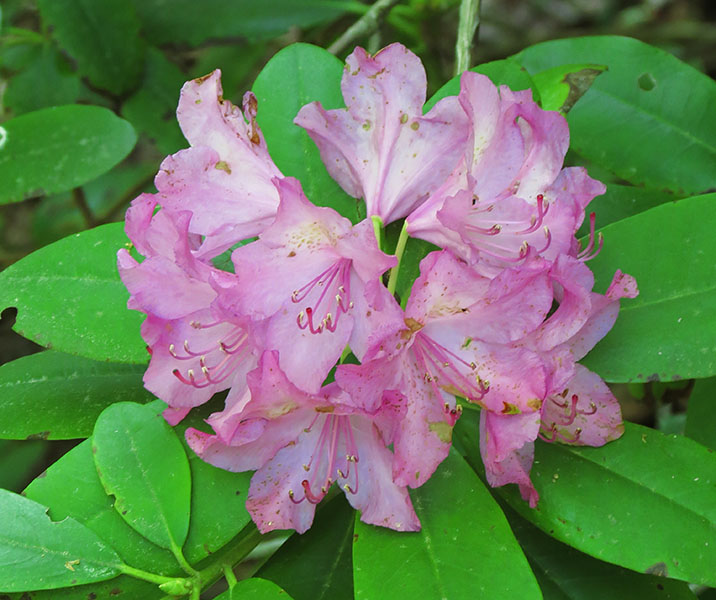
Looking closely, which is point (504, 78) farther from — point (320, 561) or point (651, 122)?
point (320, 561)

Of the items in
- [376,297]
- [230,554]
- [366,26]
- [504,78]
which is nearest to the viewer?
[376,297]

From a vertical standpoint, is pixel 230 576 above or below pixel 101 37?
below

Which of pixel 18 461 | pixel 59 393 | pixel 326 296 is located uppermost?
pixel 326 296

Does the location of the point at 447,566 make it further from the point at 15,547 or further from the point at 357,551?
the point at 15,547

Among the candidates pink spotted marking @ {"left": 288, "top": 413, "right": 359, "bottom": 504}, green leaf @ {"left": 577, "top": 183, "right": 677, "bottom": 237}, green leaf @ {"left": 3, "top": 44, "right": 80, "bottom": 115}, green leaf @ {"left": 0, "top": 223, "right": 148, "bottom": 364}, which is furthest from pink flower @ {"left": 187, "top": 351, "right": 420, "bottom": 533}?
green leaf @ {"left": 3, "top": 44, "right": 80, "bottom": 115}

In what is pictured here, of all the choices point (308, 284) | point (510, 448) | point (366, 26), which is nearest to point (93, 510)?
point (308, 284)

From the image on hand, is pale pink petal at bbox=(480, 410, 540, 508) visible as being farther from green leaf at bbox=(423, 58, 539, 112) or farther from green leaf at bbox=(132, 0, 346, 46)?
green leaf at bbox=(132, 0, 346, 46)

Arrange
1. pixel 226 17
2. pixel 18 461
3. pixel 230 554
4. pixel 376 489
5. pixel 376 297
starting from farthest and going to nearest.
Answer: pixel 18 461
pixel 226 17
pixel 230 554
pixel 376 489
pixel 376 297

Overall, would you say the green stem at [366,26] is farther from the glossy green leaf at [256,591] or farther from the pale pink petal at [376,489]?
the glossy green leaf at [256,591]
